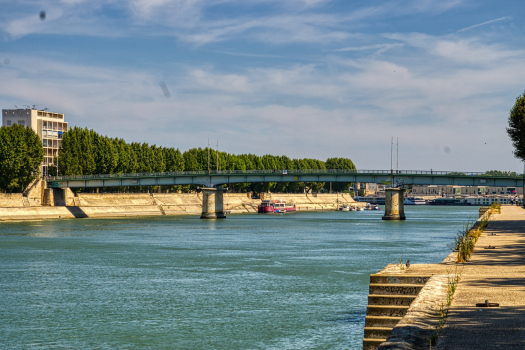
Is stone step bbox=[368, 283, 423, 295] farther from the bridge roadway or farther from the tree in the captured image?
the bridge roadway

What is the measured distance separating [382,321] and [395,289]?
3.56ft

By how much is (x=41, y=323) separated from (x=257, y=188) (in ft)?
567

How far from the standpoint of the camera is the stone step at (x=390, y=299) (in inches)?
643

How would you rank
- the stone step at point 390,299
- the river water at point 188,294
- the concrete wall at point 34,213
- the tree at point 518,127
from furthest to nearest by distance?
the concrete wall at point 34,213 → the tree at point 518,127 → the river water at point 188,294 → the stone step at point 390,299

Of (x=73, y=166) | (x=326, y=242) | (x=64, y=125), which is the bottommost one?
(x=326, y=242)

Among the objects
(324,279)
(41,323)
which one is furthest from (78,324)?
(324,279)

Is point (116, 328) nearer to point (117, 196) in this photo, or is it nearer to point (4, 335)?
point (4, 335)

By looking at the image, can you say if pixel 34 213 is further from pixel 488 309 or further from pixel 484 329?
pixel 484 329

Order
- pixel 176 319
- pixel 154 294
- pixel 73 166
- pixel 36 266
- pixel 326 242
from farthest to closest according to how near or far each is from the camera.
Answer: pixel 73 166, pixel 326 242, pixel 36 266, pixel 154 294, pixel 176 319

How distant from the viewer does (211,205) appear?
136375 mm

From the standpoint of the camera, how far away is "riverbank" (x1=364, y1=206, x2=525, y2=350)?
1092 centimetres

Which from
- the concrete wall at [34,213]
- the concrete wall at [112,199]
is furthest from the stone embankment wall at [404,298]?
the concrete wall at [112,199]

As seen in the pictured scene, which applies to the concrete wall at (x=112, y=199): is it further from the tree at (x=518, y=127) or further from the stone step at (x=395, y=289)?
the stone step at (x=395, y=289)

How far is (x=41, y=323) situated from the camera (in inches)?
1037
